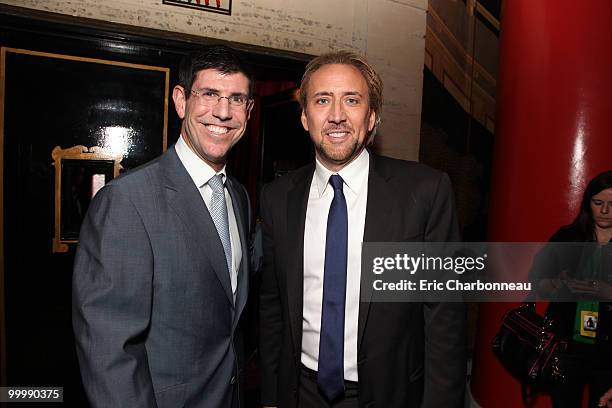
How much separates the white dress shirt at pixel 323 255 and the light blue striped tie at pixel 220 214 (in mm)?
356

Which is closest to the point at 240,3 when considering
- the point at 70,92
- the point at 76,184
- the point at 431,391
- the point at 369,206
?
the point at 70,92

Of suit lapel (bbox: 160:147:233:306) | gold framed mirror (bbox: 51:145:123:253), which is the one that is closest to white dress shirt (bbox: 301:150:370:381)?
suit lapel (bbox: 160:147:233:306)

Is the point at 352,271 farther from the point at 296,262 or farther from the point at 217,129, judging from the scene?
the point at 217,129

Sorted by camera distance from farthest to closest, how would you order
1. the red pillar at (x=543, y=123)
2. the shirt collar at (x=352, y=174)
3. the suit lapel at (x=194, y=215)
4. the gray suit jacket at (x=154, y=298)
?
the red pillar at (x=543, y=123), the shirt collar at (x=352, y=174), the suit lapel at (x=194, y=215), the gray suit jacket at (x=154, y=298)

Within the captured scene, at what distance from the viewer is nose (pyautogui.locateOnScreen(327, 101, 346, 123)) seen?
6.24 ft

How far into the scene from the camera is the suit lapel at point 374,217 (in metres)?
1.78

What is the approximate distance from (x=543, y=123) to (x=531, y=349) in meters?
1.52

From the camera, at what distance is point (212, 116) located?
175cm

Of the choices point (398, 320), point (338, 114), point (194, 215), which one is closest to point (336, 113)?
point (338, 114)

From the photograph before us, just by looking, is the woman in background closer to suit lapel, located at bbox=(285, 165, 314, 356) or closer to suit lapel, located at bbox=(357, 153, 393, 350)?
suit lapel, located at bbox=(357, 153, 393, 350)

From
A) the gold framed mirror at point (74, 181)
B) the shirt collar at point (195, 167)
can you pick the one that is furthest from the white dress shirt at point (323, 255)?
the gold framed mirror at point (74, 181)

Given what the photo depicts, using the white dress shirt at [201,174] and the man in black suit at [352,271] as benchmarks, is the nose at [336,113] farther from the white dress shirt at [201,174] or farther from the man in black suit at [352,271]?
the white dress shirt at [201,174]

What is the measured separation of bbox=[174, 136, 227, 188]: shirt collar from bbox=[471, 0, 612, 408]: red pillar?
240 centimetres

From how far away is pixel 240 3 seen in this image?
3.09 m
